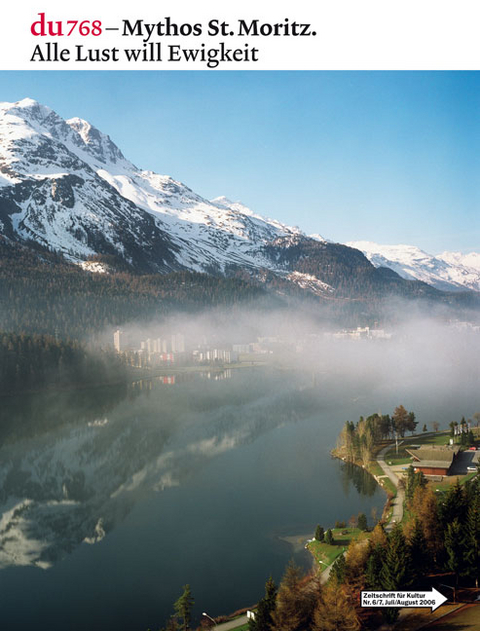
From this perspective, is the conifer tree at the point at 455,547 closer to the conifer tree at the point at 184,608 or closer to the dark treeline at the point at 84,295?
the conifer tree at the point at 184,608

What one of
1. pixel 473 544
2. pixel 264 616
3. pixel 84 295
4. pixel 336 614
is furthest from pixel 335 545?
pixel 84 295

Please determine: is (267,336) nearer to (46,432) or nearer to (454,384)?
(454,384)

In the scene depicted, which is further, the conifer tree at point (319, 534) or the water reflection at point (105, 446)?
the water reflection at point (105, 446)

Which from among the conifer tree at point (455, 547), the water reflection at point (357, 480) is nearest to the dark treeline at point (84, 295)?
the water reflection at point (357, 480)

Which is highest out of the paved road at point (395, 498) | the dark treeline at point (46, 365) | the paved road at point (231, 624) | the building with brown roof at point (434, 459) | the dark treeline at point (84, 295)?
the dark treeline at point (84, 295)

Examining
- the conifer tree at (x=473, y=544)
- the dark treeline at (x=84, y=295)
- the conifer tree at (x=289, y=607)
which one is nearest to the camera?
the conifer tree at (x=289, y=607)

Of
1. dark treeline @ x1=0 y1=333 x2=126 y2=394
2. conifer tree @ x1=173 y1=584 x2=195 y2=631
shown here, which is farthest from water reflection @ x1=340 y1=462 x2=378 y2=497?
dark treeline @ x1=0 y1=333 x2=126 y2=394
